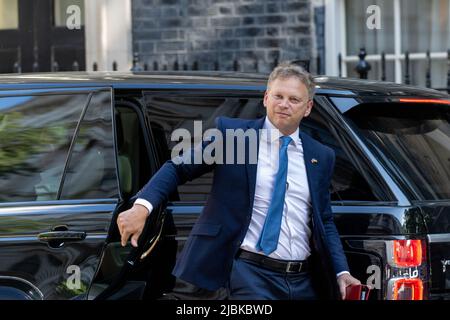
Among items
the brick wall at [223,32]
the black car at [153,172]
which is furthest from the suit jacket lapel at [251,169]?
the brick wall at [223,32]

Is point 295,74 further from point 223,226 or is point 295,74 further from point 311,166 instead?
point 223,226

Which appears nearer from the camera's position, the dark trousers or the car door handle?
the dark trousers

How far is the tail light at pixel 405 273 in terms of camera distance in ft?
14.9

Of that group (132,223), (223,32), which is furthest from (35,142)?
(223,32)

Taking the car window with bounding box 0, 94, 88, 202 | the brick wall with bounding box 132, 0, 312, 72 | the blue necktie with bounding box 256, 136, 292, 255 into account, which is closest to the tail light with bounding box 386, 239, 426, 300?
the blue necktie with bounding box 256, 136, 292, 255

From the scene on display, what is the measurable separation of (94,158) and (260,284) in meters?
1.05

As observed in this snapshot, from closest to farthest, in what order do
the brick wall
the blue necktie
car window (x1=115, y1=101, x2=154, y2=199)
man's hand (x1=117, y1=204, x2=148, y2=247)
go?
man's hand (x1=117, y1=204, x2=148, y2=247), the blue necktie, car window (x1=115, y1=101, x2=154, y2=199), the brick wall

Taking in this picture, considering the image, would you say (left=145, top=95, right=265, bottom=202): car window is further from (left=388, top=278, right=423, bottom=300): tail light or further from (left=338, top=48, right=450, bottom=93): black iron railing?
(left=338, top=48, right=450, bottom=93): black iron railing

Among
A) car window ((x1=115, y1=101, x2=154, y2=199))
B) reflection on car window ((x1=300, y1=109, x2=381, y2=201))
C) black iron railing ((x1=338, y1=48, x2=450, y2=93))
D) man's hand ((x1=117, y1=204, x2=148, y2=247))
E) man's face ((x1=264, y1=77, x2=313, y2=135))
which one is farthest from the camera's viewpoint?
black iron railing ((x1=338, y1=48, x2=450, y2=93))

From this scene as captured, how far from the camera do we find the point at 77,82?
506cm

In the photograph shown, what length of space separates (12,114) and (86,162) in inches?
17.8

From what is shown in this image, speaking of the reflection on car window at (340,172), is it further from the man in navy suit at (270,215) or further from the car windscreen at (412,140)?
the man in navy suit at (270,215)

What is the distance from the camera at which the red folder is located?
4.40 m

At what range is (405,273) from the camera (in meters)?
4.53
